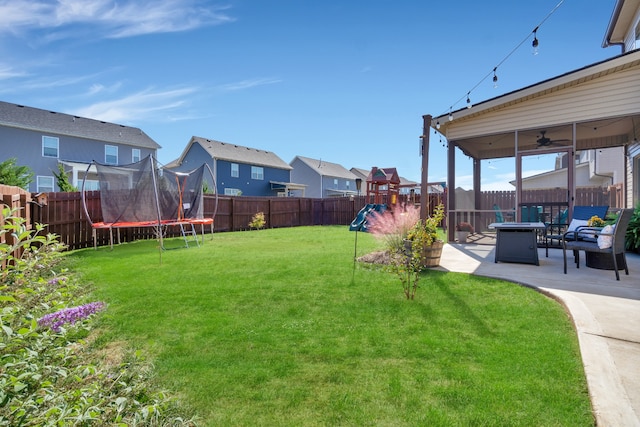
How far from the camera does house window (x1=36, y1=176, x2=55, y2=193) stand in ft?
60.7

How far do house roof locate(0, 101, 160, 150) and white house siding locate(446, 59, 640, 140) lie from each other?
21.8 metres

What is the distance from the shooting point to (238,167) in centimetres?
2669

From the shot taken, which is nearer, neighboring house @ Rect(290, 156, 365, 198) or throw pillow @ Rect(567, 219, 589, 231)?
throw pillow @ Rect(567, 219, 589, 231)

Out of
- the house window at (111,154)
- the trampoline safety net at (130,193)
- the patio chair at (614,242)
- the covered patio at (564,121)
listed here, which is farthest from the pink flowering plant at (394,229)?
the house window at (111,154)

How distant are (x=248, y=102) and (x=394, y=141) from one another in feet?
25.2

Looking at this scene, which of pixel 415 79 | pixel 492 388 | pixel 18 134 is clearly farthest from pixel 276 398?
pixel 18 134

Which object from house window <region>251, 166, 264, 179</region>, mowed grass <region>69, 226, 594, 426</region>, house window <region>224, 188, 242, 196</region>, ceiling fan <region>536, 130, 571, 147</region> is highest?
house window <region>251, 166, 264, 179</region>

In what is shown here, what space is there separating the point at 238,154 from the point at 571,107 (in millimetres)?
23612

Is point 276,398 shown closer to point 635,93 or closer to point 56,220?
point 635,93

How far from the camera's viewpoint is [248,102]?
14359 millimetres

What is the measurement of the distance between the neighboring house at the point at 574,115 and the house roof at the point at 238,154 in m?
19.7

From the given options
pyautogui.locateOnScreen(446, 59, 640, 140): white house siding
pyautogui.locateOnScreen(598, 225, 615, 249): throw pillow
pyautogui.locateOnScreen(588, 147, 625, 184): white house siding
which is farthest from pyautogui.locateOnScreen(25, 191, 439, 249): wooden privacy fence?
pyautogui.locateOnScreen(446, 59, 640, 140): white house siding

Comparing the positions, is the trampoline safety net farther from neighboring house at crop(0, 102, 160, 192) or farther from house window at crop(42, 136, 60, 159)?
house window at crop(42, 136, 60, 159)

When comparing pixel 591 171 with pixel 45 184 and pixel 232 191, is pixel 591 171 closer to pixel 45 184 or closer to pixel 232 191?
pixel 232 191
